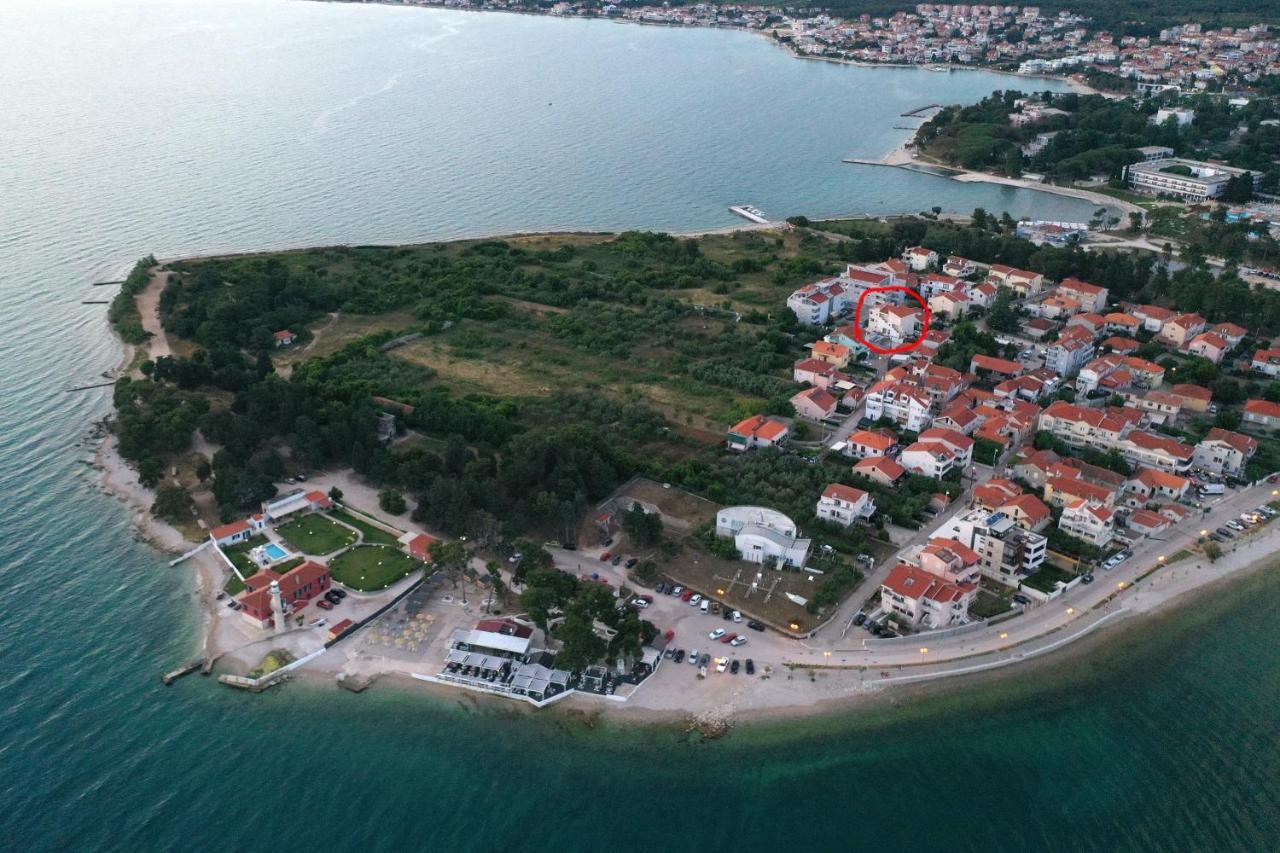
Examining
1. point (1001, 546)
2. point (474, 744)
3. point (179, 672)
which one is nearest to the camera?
point (474, 744)

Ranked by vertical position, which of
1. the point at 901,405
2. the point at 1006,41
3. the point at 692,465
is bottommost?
the point at 1006,41

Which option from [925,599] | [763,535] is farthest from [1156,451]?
[763,535]

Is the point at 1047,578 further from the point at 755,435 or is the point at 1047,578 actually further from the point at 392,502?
the point at 392,502

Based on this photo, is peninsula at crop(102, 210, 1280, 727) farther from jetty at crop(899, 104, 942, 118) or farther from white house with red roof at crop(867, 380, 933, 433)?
jetty at crop(899, 104, 942, 118)

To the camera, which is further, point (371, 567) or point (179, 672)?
point (371, 567)

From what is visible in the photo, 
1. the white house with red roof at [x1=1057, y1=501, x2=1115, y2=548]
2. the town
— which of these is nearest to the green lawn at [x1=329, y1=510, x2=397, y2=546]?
the white house with red roof at [x1=1057, y1=501, x2=1115, y2=548]

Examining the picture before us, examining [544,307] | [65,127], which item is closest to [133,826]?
[544,307]

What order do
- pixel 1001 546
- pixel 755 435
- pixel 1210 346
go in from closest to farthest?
1. pixel 1001 546
2. pixel 755 435
3. pixel 1210 346
